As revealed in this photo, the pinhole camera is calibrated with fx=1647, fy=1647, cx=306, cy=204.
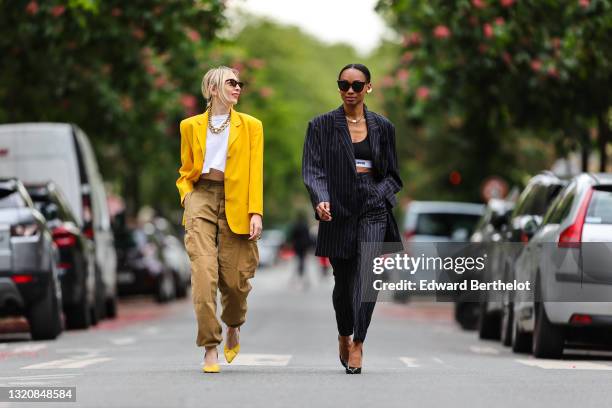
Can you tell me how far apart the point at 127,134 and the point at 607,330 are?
17.8 meters

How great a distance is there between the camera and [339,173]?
10.9 m

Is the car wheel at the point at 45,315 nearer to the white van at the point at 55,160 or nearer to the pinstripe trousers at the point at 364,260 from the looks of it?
the white van at the point at 55,160

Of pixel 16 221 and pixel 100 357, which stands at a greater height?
pixel 16 221

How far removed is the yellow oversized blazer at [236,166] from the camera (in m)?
10.8

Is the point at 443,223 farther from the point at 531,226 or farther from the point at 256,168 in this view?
the point at 256,168

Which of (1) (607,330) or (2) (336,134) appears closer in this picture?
(2) (336,134)

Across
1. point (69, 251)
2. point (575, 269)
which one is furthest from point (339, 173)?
point (69, 251)

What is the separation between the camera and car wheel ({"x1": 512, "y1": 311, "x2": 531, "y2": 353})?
49.9ft

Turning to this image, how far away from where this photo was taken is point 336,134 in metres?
10.9

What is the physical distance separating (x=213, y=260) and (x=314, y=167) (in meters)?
0.91

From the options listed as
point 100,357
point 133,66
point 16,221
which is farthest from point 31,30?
point 100,357

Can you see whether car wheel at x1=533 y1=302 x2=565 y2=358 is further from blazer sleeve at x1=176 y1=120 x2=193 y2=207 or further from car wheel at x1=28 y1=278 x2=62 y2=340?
car wheel at x1=28 y1=278 x2=62 y2=340

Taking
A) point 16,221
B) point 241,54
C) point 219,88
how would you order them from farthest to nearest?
point 241,54, point 16,221, point 219,88

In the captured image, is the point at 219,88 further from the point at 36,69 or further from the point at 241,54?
the point at 241,54
